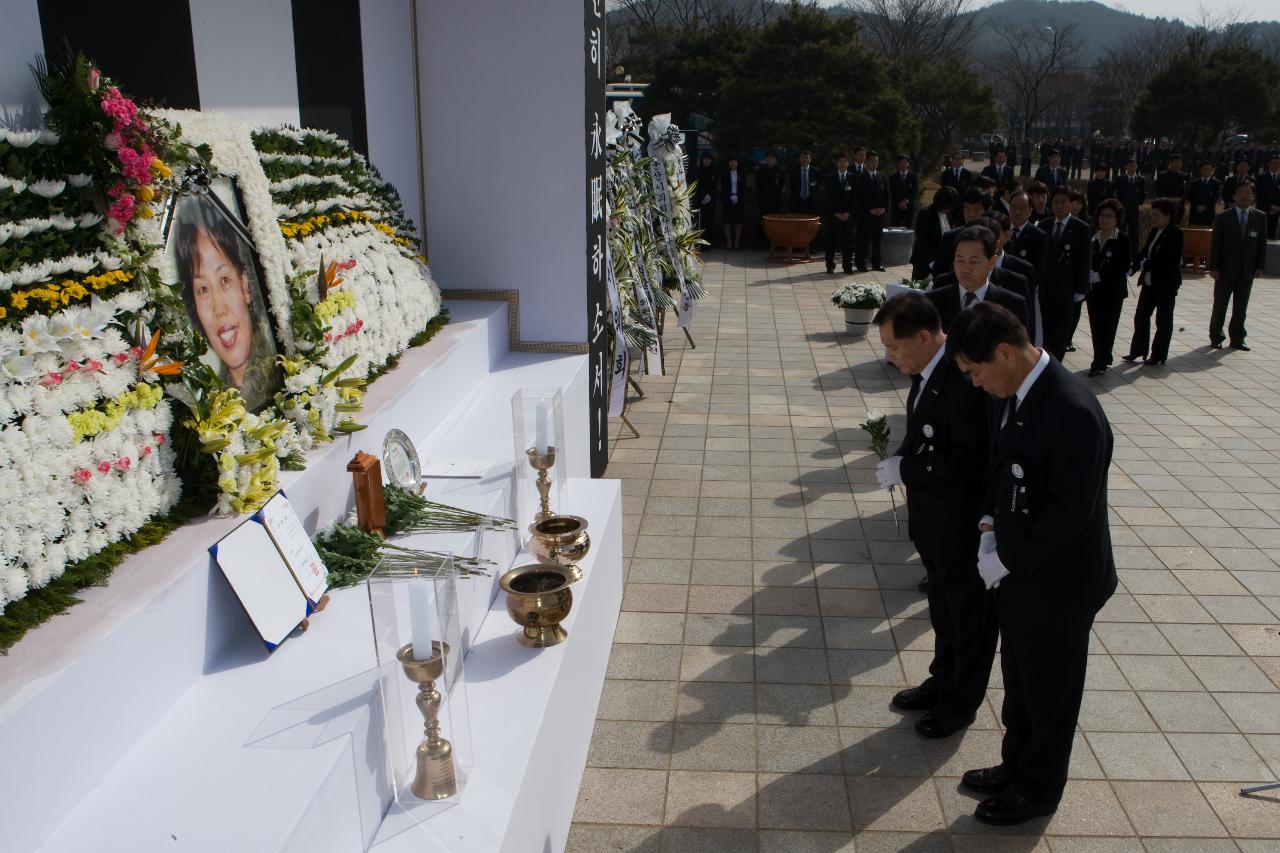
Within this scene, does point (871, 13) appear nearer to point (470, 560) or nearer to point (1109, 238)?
point (1109, 238)

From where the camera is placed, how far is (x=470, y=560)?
3367 mm

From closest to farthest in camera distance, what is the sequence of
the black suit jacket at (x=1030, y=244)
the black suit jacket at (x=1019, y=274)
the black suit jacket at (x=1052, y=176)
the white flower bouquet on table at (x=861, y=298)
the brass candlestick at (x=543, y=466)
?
the brass candlestick at (x=543, y=466), the black suit jacket at (x=1019, y=274), the black suit jacket at (x=1030, y=244), the white flower bouquet on table at (x=861, y=298), the black suit jacket at (x=1052, y=176)

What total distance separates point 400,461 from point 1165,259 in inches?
314

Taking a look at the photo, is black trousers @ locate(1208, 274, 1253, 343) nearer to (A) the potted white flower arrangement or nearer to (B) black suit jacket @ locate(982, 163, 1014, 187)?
(A) the potted white flower arrangement

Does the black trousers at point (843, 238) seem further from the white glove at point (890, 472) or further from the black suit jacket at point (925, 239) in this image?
the white glove at point (890, 472)

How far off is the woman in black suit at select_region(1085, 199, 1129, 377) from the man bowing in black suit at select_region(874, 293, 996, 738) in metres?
5.99

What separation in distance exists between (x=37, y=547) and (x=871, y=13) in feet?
120

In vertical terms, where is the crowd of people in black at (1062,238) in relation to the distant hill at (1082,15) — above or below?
below

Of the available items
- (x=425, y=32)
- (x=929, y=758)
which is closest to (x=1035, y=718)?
(x=929, y=758)

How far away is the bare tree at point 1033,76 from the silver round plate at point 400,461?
107 feet

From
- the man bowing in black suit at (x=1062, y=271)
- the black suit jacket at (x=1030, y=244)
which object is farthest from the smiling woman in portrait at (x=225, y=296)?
the man bowing in black suit at (x=1062, y=271)

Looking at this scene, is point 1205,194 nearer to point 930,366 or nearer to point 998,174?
point 998,174

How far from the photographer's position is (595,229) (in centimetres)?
652

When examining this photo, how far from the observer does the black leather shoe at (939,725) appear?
386cm
